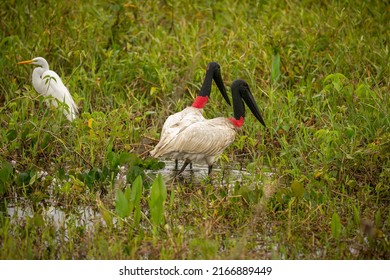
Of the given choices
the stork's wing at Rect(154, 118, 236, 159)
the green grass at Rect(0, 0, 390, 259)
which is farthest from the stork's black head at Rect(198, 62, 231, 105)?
Answer: the stork's wing at Rect(154, 118, 236, 159)

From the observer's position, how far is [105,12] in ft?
27.9

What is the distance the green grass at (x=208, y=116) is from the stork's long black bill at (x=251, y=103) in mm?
173

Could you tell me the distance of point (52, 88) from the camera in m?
6.71

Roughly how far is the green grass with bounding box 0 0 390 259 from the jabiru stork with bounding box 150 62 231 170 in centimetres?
22

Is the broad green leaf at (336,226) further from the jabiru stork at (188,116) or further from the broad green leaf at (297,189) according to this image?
the jabiru stork at (188,116)

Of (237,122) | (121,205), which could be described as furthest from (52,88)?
(121,205)

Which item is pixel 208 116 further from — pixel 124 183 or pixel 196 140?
pixel 124 183

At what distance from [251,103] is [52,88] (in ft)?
5.65

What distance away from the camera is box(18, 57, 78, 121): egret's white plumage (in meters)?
6.57

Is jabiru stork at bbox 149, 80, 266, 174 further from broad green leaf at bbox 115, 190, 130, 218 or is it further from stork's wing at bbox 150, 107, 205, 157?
broad green leaf at bbox 115, 190, 130, 218

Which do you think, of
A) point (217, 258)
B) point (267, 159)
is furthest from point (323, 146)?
point (217, 258)

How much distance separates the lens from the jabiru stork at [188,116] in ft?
19.4

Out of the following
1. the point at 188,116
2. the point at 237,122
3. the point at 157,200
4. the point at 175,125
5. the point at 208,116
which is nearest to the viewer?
the point at 157,200

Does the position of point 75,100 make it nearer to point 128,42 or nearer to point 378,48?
point 128,42
